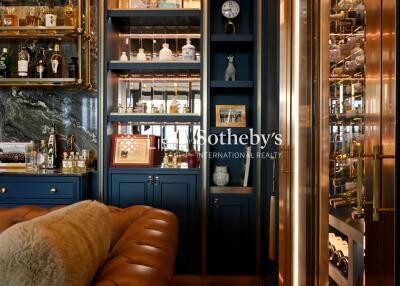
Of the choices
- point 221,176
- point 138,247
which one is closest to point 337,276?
point 138,247

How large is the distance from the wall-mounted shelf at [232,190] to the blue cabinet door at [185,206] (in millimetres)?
125

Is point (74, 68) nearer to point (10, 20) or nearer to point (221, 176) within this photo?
point (10, 20)

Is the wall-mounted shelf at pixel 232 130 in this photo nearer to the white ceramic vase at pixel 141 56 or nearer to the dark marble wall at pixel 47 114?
the white ceramic vase at pixel 141 56

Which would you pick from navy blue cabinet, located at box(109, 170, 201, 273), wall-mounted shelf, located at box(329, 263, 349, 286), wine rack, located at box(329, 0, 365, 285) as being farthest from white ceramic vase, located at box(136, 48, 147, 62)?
wall-mounted shelf, located at box(329, 263, 349, 286)

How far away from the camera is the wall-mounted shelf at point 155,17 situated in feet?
12.0

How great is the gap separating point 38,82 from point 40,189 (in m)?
0.90

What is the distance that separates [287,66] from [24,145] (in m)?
2.48

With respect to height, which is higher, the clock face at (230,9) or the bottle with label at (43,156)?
the clock face at (230,9)

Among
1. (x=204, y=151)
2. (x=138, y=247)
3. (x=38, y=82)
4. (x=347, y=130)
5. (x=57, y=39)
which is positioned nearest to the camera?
(x=138, y=247)

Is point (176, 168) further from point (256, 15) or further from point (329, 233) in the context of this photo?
point (329, 233)

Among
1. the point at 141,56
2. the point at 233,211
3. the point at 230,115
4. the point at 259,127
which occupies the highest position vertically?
the point at 141,56

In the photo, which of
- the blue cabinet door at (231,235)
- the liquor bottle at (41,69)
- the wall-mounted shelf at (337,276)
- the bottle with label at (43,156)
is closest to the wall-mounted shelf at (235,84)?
the blue cabinet door at (231,235)

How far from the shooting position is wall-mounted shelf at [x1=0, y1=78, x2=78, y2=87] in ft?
12.5

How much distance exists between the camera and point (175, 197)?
12.0ft
